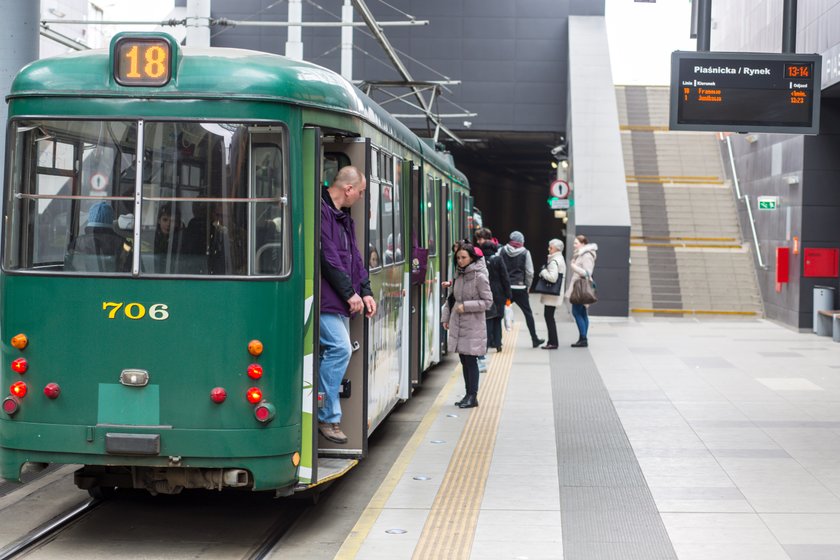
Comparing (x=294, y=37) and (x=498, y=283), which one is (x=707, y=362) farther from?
(x=294, y=37)

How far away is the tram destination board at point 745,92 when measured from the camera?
1353cm

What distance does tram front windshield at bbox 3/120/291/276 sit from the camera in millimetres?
6465

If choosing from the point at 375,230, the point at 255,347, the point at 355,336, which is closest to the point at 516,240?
the point at 375,230

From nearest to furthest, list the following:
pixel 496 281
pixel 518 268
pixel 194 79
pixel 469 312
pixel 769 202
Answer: pixel 194 79 → pixel 469 312 → pixel 496 281 → pixel 518 268 → pixel 769 202

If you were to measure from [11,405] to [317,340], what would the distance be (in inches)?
68.4

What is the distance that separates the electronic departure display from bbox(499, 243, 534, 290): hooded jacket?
1051cm

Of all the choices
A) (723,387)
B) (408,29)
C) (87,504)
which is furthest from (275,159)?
(408,29)

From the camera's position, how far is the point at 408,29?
109ft

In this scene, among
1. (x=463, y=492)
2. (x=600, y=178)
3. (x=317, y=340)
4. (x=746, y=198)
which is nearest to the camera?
(x=317, y=340)

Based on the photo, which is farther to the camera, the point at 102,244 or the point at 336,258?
the point at 336,258

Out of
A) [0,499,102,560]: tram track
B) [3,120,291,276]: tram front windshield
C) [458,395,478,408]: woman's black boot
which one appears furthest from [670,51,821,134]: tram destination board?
[0,499,102,560]: tram track

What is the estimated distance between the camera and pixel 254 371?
6523 millimetres

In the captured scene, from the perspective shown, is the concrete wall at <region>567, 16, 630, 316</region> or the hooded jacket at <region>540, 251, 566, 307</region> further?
the concrete wall at <region>567, 16, 630, 316</region>

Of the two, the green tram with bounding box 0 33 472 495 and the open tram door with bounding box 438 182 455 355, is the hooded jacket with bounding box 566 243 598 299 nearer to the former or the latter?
the open tram door with bounding box 438 182 455 355
